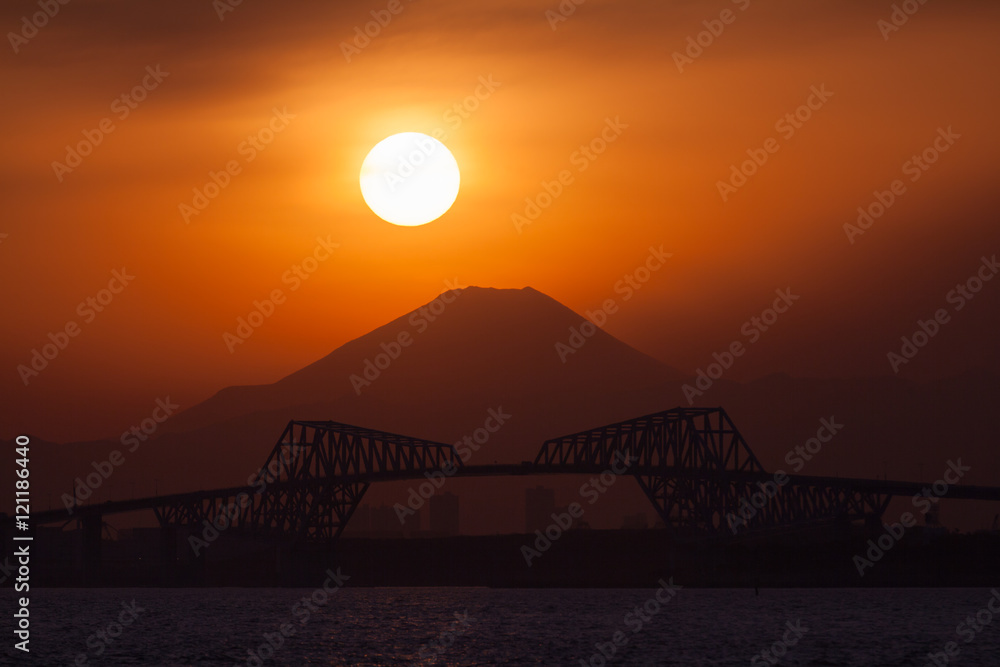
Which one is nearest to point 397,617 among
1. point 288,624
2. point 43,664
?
point 288,624

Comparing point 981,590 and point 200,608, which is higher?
point 200,608

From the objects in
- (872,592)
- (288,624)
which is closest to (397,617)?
(288,624)

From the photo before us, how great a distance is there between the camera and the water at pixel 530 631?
9906cm

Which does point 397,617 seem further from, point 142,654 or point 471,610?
point 142,654

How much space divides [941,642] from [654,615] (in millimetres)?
40014

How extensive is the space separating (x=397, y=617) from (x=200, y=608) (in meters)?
34.2

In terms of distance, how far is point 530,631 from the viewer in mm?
121625

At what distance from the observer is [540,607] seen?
159000 millimetres

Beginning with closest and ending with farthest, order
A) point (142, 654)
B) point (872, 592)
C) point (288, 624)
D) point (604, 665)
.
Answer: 1. point (604, 665)
2. point (142, 654)
3. point (288, 624)
4. point (872, 592)

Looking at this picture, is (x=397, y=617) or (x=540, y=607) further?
(x=540, y=607)

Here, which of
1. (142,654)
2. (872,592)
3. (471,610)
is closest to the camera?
(142,654)

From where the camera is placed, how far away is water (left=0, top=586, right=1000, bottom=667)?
99062mm

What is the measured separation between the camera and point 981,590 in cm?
19912

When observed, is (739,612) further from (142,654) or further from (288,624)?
(142,654)
